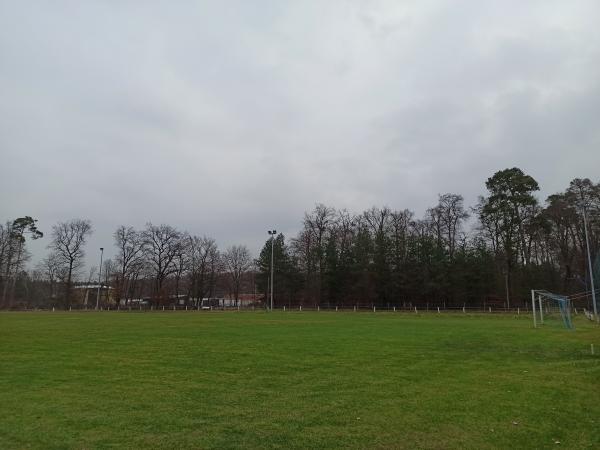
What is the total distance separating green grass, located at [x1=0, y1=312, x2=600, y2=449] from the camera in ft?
23.4

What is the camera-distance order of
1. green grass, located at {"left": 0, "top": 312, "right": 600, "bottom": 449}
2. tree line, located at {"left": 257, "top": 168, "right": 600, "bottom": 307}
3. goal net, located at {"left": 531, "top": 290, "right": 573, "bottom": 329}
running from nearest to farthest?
green grass, located at {"left": 0, "top": 312, "right": 600, "bottom": 449}
goal net, located at {"left": 531, "top": 290, "right": 573, "bottom": 329}
tree line, located at {"left": 257, "top": 168, "right": 600, "bottom": 307}

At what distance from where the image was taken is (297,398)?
966 cm

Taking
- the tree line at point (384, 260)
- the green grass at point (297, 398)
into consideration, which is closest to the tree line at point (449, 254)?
the tree line at point (384, 260)

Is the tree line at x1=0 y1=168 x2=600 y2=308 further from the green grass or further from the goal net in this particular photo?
the green grass

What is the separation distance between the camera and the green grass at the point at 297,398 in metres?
7.12

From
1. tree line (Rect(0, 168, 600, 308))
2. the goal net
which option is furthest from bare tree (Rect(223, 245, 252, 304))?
the goal net

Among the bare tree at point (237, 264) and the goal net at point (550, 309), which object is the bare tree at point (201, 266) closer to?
the bare tree at point (237, 264)

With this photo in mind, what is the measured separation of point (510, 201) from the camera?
70688mm

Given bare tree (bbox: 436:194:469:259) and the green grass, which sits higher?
bare tree (bbox: 436:194:469:259)

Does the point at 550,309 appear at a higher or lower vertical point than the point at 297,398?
higher

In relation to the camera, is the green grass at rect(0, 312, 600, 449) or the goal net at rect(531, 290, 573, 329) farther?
the goal net at rect(531, 290, 573, 329)

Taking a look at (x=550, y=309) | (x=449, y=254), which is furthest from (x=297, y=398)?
(x=449, y=254)

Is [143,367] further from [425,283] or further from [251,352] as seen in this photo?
[425,283]

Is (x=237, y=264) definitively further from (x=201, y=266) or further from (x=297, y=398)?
(x=297, y=398)
